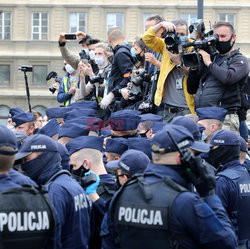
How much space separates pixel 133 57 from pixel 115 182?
12.7ft

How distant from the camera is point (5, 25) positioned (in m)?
41.2

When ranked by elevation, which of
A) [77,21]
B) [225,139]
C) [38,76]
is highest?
[77,21]

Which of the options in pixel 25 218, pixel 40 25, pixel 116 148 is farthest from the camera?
pixel 40 25

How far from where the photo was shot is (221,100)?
26.1 feet

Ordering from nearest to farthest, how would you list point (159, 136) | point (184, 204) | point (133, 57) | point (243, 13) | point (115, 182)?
point (184, 204), point (159, 136), point (115, 182), point (133, 57), point (243, 13)

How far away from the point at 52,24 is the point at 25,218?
1478 inches

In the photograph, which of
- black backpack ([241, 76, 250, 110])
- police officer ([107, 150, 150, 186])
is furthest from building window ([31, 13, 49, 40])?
police officer ([107, 150, 150, 186])

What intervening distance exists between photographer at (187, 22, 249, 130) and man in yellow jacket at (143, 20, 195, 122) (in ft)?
0.94

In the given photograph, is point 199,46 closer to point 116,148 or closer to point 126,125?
point 126,125

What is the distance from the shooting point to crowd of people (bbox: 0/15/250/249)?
166 inches

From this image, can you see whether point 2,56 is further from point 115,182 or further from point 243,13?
point 115,182

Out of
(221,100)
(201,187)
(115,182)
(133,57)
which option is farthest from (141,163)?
(133,57)

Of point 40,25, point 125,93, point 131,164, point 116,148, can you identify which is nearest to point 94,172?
point 131,164

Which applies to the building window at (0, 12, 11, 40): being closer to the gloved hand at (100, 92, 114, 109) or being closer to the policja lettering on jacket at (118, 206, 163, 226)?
the gloved hand at (100, 92, 114, 109)
